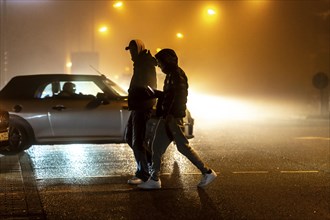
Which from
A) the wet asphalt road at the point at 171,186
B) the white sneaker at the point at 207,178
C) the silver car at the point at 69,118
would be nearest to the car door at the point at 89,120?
the silver car at the point at 69,118

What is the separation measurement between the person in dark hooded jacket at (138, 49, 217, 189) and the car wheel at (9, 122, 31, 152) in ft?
12.6

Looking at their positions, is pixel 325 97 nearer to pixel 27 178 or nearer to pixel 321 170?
pixel 321 170

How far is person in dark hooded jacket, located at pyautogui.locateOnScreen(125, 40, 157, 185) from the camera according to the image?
Answer: 26.5 ft

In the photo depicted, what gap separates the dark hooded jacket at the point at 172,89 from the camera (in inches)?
303

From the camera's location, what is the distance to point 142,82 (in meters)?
8.08

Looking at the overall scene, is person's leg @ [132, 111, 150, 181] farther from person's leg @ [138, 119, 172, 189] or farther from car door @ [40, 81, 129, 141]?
car door @ [40, 81, 129, 141]

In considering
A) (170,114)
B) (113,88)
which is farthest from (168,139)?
(113,88)

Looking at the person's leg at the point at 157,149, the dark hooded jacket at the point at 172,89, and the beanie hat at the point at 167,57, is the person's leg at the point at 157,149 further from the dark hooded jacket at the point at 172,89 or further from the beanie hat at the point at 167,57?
the beanie hat at the point at 167,57

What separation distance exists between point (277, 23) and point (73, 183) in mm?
27313

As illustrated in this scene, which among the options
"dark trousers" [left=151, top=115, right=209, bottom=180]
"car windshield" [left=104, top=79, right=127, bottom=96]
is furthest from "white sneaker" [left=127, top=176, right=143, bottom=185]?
"car windshield" [left=104, top=79, right=127, bottom=96]

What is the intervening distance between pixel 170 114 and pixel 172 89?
0.30 meters

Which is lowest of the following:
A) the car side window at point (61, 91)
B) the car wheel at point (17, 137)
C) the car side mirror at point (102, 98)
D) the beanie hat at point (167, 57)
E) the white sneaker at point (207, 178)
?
the white sneaker at point (207, 178)

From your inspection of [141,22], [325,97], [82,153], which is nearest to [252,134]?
[82,153]

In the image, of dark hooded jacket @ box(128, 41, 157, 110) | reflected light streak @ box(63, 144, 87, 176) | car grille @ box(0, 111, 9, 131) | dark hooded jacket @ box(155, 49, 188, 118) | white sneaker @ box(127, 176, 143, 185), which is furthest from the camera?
reflected light streak @ box(63, 144, 87, 176)
